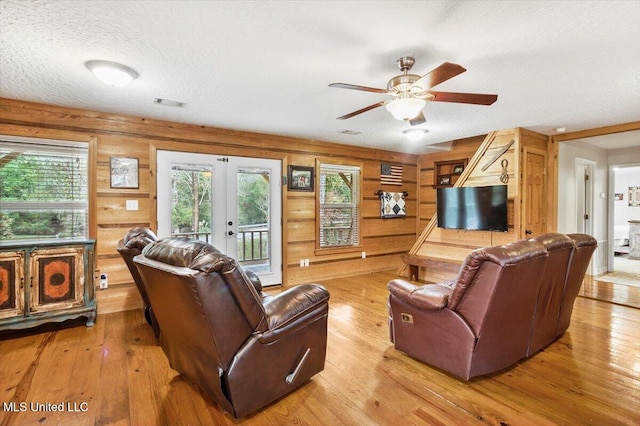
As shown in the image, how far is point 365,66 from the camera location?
8.46ft

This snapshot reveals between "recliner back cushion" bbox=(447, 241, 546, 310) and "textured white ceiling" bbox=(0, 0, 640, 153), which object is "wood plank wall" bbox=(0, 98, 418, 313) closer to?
"textured white ceiling" bbox=(0, 0, 640, 153)

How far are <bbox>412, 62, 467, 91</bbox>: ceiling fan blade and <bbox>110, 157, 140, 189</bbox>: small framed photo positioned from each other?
3.47 m

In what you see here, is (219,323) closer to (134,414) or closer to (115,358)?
(134,414)

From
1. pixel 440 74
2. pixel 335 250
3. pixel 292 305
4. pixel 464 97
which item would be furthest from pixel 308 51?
pixel 335 250

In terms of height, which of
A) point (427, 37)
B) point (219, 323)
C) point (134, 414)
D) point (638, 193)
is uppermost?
point (427, 37)

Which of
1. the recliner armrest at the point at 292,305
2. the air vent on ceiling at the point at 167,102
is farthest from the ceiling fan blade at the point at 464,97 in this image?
the air vent on ceiling at the point at 167,102

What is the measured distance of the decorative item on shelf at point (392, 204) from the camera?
6.24m

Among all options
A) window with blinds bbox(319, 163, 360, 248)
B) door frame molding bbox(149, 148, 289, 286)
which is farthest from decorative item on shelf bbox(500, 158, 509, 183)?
door frame molding bbox(149, 148, 289, 286)

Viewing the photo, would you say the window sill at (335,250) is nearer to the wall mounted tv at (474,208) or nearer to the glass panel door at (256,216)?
the glass panel door at (256,216)

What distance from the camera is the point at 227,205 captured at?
4.58 m

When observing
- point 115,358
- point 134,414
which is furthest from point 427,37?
point 115,358

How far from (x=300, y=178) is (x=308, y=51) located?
3.00 m

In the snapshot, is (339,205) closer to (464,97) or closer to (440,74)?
(464,97)

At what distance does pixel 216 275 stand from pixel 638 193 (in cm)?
1168
